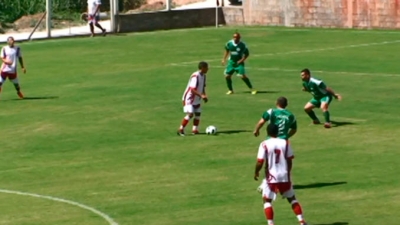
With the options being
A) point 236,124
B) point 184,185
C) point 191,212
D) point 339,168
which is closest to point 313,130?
point 236,124

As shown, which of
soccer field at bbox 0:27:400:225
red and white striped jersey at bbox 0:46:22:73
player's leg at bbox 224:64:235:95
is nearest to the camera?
soccer field at bbox 0:27:400:225

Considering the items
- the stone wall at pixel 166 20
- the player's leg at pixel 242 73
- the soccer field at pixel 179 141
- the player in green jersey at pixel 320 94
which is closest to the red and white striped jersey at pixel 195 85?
the soccer field at pixel 179 141

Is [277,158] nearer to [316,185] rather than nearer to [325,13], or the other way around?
[316,185]

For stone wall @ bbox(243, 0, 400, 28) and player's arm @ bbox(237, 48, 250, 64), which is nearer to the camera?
player's arm @ bbox(237, 48, 250, 64)

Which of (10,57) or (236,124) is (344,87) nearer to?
(236,124)

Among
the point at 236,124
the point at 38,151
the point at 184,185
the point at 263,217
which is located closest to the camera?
the point at 263,217

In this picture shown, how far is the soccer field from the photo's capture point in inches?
923

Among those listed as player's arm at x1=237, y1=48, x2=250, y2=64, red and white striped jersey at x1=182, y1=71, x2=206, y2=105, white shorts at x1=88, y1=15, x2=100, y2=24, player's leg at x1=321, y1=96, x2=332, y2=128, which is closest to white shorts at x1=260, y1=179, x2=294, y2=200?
red and white striped jersey at x1=182, y1=71, x2=206, y2=105

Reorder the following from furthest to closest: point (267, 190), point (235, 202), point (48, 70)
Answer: point (48, 70), point (235, 202), point (267, 190)

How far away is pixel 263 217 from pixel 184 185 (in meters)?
3.77

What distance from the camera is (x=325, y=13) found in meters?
63.3

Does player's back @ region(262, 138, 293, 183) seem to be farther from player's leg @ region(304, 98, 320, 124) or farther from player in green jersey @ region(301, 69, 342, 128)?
player's leg @ region(304, 98, 320, 124)

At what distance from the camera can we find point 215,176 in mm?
26562

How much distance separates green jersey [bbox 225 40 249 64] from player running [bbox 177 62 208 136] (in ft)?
24.2
